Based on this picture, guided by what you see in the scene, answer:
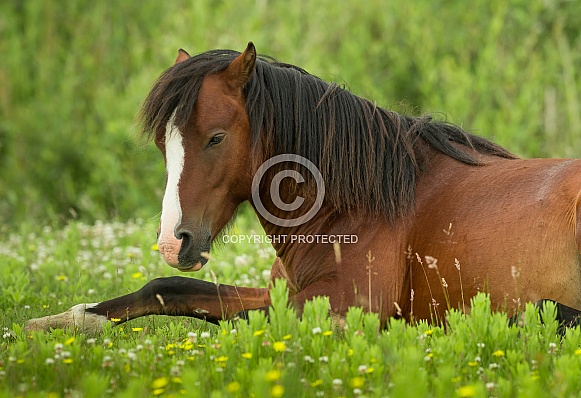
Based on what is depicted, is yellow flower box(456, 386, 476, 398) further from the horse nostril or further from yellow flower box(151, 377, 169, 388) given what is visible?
the horse nostril

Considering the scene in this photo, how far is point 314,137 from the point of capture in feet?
15.9

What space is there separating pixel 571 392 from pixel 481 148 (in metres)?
2.31

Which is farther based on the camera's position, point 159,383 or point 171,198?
point 171,198

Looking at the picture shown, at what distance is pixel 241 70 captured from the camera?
15.3 feet

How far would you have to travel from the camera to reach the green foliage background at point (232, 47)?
11852 mm

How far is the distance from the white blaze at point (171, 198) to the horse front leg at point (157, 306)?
588 millimetres

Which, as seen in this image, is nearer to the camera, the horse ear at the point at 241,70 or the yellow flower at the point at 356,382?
the yellow flower at the point at 356,382

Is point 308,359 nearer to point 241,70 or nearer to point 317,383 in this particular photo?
point 317,383

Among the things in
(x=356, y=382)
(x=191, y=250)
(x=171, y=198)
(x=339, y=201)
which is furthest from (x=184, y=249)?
(x=356, y=382)

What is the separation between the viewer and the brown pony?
14.4 feet

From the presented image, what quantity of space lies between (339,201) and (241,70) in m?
0.94

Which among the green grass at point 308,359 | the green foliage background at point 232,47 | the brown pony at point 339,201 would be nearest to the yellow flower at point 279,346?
the green grass at point 308,359

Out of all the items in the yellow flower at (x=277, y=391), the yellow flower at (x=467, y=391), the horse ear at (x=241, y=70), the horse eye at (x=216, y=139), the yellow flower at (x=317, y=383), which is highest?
the horse ear at (x=241, y=70)

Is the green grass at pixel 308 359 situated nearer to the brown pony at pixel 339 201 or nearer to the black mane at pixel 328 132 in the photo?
the brown pony at pixel 339 201
